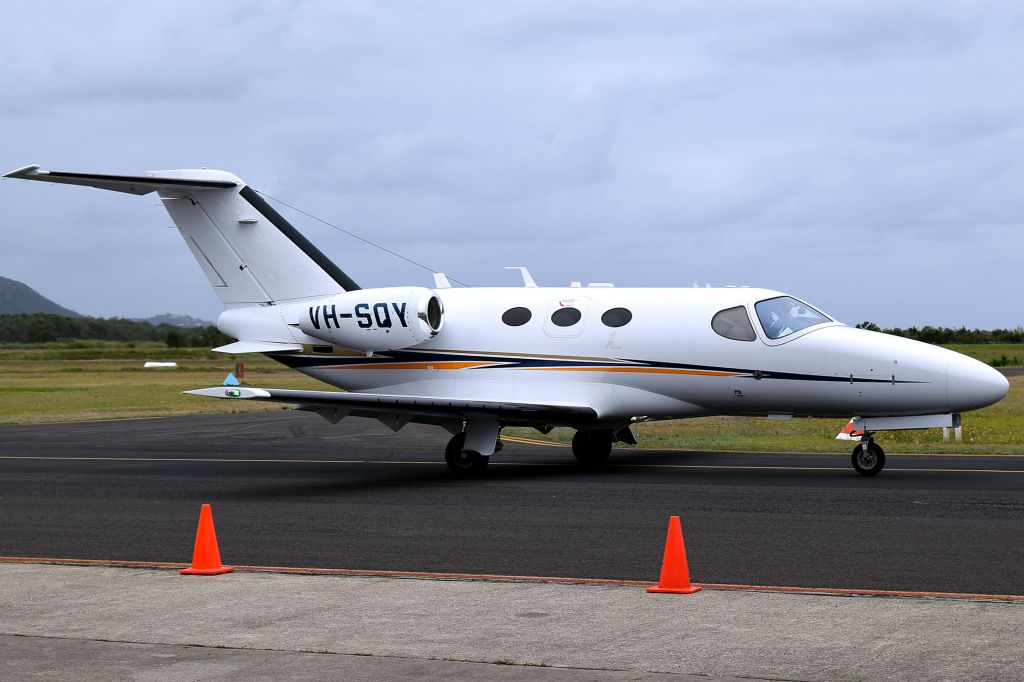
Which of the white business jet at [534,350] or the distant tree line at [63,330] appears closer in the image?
the white business jet at [534,350]

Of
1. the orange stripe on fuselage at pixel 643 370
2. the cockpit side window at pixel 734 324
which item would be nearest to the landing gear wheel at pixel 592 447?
the orange stripe on fuselage at pixel 643 370

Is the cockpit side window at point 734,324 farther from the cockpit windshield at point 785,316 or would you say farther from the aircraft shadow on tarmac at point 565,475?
the aircraft shadow on tarmac at point 565,475

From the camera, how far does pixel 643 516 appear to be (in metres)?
14.2

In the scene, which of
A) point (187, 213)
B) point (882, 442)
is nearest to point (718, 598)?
point (187, 213)

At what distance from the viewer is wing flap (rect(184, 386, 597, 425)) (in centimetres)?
1794

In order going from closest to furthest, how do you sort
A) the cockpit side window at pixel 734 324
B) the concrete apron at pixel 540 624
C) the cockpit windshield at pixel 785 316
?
the concrete apron at pixel 540 624, the cockpit windshield at pixel 785 316, the cockpit side window at pixel 734 324

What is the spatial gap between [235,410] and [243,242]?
65.7 ft

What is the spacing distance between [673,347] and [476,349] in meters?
3.18

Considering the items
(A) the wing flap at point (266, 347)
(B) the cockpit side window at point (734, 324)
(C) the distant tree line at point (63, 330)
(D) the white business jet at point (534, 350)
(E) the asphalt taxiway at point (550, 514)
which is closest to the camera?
(E) the asphalt taxiway at point (550, 514)

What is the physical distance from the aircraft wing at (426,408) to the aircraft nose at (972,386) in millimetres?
5128

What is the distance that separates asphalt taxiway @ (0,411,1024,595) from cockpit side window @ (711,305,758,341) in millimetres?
2010

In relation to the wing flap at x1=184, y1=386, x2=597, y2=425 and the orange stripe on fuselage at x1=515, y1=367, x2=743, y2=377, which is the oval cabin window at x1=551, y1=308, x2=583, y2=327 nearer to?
the orange stripe on fuselage at x1=515, y1=367, x2=743, y2=377

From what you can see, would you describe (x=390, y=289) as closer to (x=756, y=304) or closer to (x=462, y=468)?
(x=462, y=468)

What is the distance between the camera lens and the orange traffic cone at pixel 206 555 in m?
10.7
